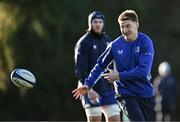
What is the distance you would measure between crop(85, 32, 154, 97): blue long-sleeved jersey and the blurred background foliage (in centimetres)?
1729

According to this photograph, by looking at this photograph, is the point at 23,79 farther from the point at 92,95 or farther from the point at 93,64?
the point at 93,64

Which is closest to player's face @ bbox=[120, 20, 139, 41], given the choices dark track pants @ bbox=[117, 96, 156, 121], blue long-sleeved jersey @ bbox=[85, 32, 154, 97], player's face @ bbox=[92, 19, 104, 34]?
blue long-sleeved jersey @ bbox=[85, 32, 154, 97]

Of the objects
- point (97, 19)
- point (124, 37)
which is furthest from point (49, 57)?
point (124, 37)

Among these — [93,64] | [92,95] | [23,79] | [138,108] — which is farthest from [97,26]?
[138,108]

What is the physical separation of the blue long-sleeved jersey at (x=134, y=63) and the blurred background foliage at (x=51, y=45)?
17292 mm

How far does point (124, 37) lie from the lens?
995 centimetres

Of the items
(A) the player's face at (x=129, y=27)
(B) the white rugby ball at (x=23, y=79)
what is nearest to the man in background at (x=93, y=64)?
(B) the white rugby ball at (x=23, y=79)

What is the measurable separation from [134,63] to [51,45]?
1805 centimetres

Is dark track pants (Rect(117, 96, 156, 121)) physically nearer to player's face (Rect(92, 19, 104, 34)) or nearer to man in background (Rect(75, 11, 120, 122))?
man in background (Rect(75, 11, 120, 122))

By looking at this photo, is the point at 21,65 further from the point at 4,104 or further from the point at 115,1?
the point at 115,1

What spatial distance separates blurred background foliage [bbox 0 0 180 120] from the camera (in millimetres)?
27375

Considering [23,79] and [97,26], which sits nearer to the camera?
[23,79]

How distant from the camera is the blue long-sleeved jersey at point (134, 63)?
964 centimetres

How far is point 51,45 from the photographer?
27750mm
